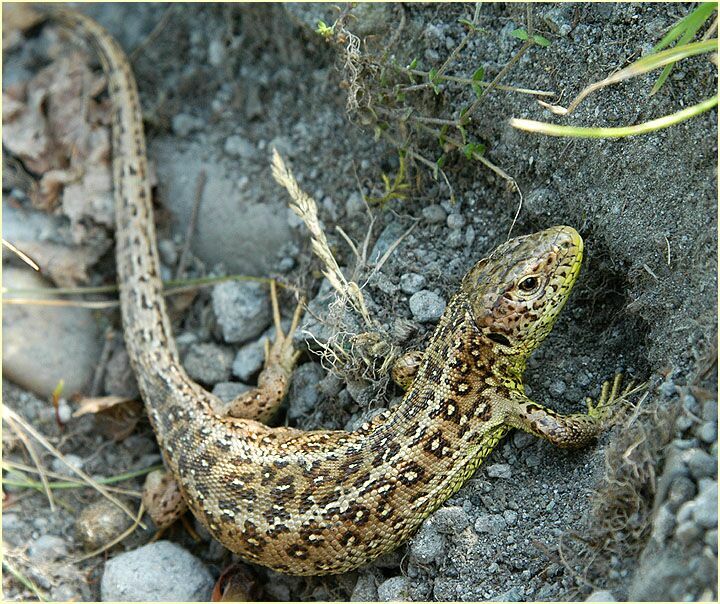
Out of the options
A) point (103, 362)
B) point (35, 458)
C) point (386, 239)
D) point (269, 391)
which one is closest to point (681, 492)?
point (386, 239)

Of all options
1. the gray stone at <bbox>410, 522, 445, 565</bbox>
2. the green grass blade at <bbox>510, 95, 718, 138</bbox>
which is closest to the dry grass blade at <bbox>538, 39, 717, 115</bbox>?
the green grass blade at <bbox>510, 95, 718, 138</bbox>

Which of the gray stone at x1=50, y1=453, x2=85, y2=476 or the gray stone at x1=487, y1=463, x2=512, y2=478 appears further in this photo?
the gray stone at x1=50, y1=453, x2=85, y2=476

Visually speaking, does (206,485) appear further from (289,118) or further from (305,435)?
(289,118)

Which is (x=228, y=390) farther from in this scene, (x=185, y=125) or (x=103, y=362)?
(x=185, y=125)

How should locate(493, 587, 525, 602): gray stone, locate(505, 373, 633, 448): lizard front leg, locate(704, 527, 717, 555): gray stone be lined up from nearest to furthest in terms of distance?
locate(704, 527, 717, 555): gray stone
locate(493, 587, 525, 602): gray stone
locate(505, 373, 633, 448): lizard front leg

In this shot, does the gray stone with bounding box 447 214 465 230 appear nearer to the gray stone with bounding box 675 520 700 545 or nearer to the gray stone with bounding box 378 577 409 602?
the gray stone with bounding box 378 577 409 602

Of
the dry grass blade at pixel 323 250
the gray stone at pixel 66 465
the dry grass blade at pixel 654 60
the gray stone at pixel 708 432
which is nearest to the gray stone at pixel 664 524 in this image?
the gray stone at pixel 708 432
